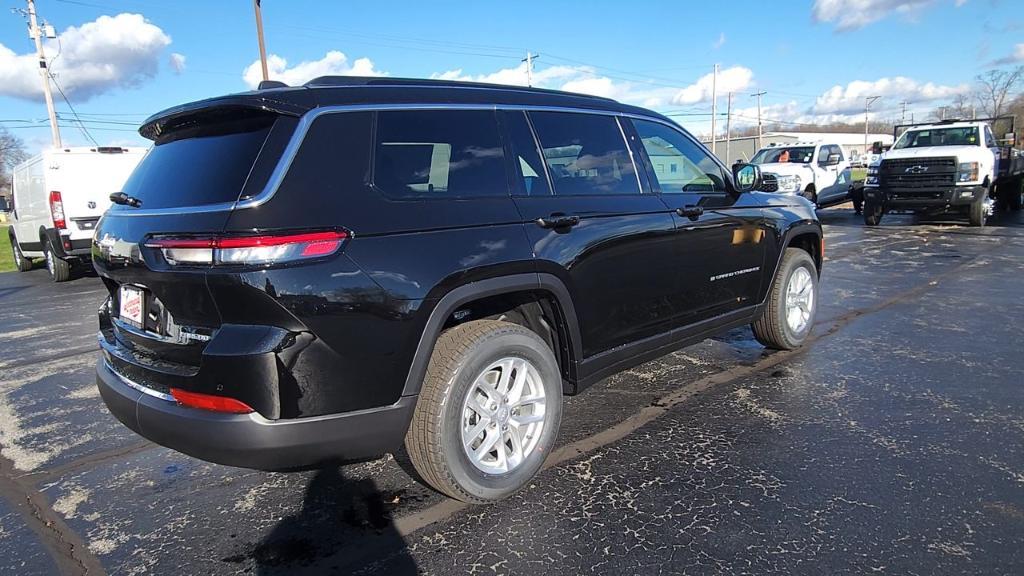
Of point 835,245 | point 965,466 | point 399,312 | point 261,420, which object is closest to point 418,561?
point 261,420

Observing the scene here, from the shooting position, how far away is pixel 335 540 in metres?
2.59

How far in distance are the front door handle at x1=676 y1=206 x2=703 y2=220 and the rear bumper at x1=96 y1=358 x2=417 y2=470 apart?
6.83ft

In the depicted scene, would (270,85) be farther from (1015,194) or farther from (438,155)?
(1015,194)

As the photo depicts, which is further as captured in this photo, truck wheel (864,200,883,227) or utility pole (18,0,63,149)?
utility pole (18,0,63,149)

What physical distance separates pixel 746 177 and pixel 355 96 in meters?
2.93

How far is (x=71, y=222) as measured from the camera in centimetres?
973

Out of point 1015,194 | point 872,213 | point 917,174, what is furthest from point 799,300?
point 1015,194

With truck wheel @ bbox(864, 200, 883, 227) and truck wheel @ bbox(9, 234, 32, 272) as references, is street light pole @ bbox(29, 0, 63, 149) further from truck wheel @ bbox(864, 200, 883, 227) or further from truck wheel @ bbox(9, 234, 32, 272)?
truck wheel @ bbox(864, 200, 883, 227)

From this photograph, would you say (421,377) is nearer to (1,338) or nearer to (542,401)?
(542,401)

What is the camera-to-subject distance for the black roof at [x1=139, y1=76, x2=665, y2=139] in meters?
2.46

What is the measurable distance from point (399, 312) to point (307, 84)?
1062 mm

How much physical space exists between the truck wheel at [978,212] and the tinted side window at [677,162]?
12.3 m

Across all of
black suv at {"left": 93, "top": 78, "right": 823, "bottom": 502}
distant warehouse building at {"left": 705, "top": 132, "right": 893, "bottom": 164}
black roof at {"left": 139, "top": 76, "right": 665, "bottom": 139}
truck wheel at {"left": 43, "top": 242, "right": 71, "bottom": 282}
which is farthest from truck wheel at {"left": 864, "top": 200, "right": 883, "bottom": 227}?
distant warehouse building at {"left": 705, "top": 132, "right": 893, "bottom": 164}

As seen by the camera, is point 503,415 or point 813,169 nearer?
point 503,415
